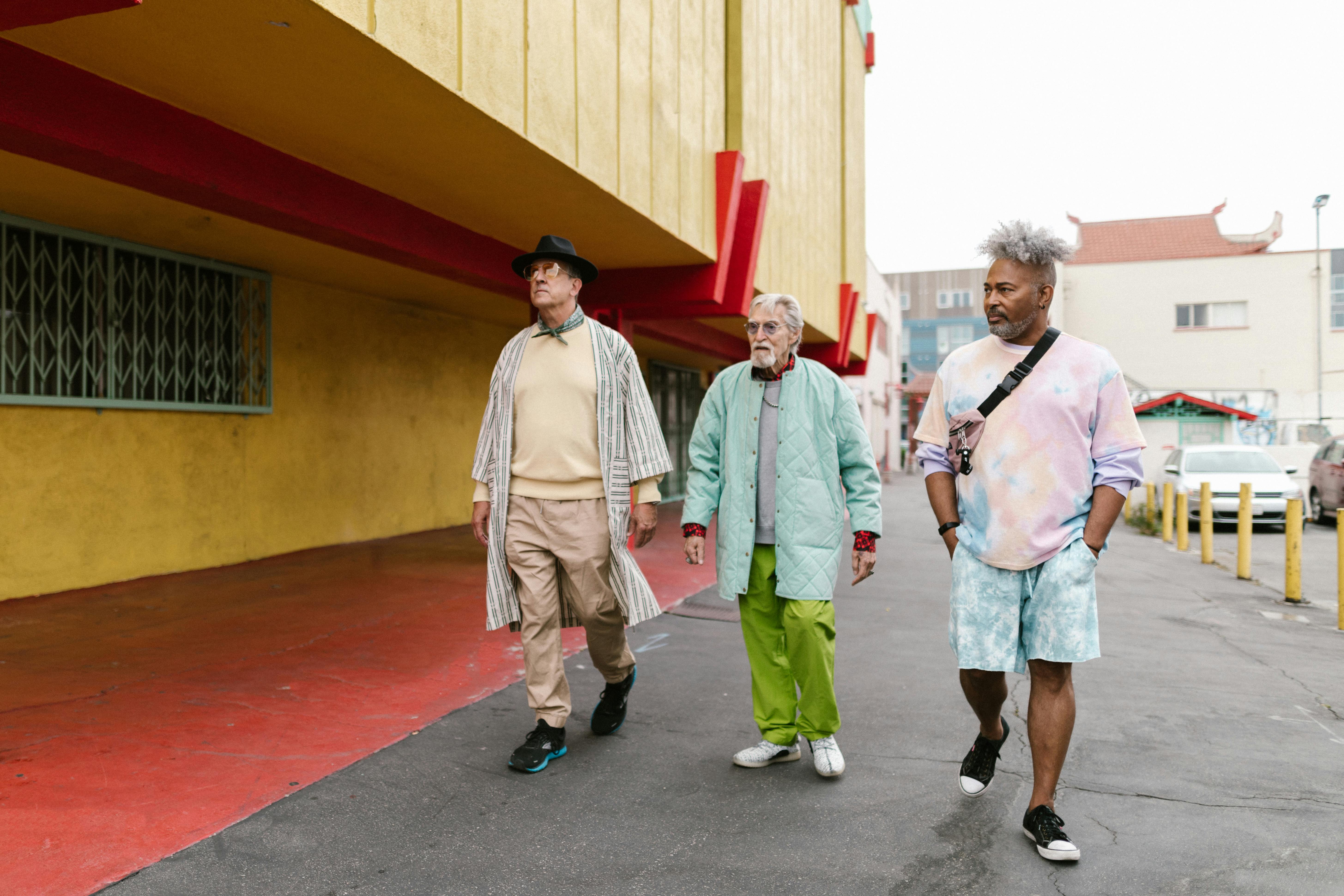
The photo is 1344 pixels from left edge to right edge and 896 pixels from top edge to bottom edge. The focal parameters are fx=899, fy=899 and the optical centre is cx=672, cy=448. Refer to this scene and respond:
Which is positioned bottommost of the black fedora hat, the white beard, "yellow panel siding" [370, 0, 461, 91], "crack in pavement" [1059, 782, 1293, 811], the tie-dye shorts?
"crack in pavement" [1059, 782, 1293, 811]

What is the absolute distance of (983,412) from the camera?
2975mm

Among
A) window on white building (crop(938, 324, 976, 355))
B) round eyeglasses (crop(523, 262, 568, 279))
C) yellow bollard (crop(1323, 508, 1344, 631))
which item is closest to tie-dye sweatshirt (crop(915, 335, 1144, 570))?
round eyeglasses (crop(523, 262, 568, 279))

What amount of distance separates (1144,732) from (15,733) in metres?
4.88

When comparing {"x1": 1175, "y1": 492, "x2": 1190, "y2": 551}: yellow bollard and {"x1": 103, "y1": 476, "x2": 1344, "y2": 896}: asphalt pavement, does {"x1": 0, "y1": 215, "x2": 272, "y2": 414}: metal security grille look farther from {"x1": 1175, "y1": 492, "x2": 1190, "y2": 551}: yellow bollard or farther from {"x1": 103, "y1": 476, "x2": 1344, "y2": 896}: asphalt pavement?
{"x1": 1175, "y1": 492, "x2": 1190, "y2": 551}: yellow bollard

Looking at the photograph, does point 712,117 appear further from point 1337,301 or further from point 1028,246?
point 1337,301

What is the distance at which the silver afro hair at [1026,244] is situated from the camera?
9.50ft

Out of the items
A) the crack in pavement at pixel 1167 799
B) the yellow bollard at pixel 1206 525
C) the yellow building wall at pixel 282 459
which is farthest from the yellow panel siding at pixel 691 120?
the yellow bollard at pixel 1206 525

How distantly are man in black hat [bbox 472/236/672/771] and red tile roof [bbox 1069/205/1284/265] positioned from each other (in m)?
35.7

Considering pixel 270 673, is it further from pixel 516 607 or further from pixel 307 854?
pixel 307 854

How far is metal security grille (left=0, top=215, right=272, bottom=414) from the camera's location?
261 inches

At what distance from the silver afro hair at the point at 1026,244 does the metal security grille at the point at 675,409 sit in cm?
1417

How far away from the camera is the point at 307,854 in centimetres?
277

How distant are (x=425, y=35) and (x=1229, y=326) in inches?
1387

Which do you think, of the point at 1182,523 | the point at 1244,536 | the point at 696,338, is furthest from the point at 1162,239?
the point at 1244,536
